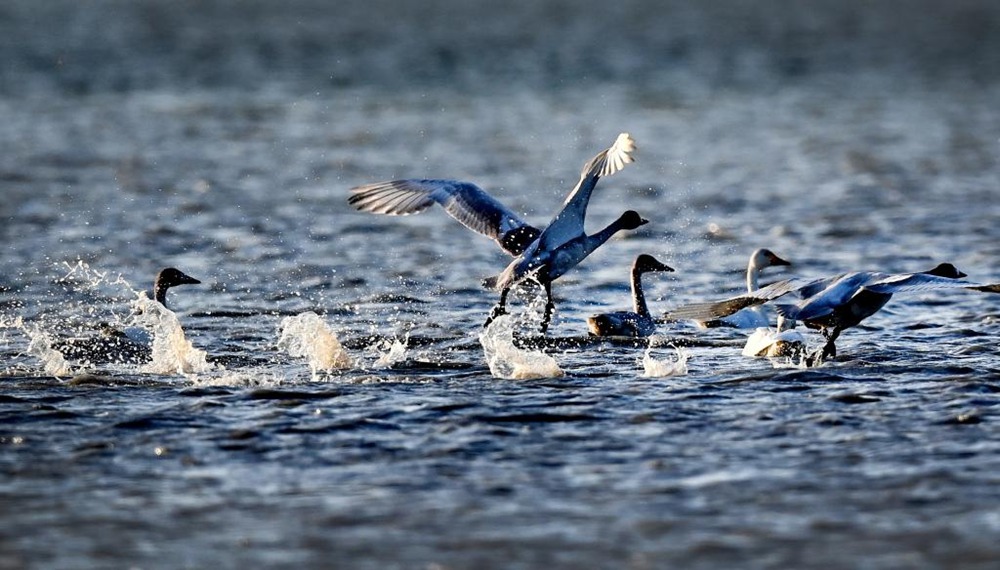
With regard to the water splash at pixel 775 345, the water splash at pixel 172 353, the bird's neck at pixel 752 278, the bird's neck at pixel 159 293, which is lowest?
the water splash at pixel 775 345

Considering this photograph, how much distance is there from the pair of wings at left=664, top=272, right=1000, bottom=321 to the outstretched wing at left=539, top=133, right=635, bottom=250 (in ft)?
3.75

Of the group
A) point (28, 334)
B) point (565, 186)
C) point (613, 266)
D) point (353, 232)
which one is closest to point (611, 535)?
point (28, 334)

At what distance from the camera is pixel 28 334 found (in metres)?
12.6

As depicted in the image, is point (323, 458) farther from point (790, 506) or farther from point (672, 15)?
point (672, 15)

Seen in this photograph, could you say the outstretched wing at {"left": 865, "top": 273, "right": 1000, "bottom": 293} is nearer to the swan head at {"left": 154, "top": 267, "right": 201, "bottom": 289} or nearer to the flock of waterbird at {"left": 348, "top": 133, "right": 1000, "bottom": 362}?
the flock of waterbird at {"left": 348, "top": 133, "right": 1000, "bottom": 362}

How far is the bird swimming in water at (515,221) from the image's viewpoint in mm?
12297

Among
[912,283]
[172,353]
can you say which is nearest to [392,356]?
[172,353]

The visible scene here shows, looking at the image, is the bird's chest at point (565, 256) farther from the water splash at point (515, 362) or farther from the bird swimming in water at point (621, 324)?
the water splash at point (515, 362)

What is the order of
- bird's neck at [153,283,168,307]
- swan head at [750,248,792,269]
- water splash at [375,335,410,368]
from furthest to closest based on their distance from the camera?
1. swan head at [750,248,792,269]
2. bird's neck at [153,283,168,307]
3. water splash at [375,335,410,368]

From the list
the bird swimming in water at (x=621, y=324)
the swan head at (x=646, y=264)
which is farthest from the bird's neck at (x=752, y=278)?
the bird swimming in water at (x=621, y=324)

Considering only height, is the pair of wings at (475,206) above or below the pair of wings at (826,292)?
above

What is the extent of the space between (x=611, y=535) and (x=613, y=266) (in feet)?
30.7

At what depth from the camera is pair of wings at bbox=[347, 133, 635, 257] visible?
12359 millimetres

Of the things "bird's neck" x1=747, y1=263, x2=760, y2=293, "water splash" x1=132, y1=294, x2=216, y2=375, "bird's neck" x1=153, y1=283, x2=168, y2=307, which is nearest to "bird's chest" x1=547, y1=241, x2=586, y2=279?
"bird's neck" x1=747, y1=263, x2=760, y2=293
